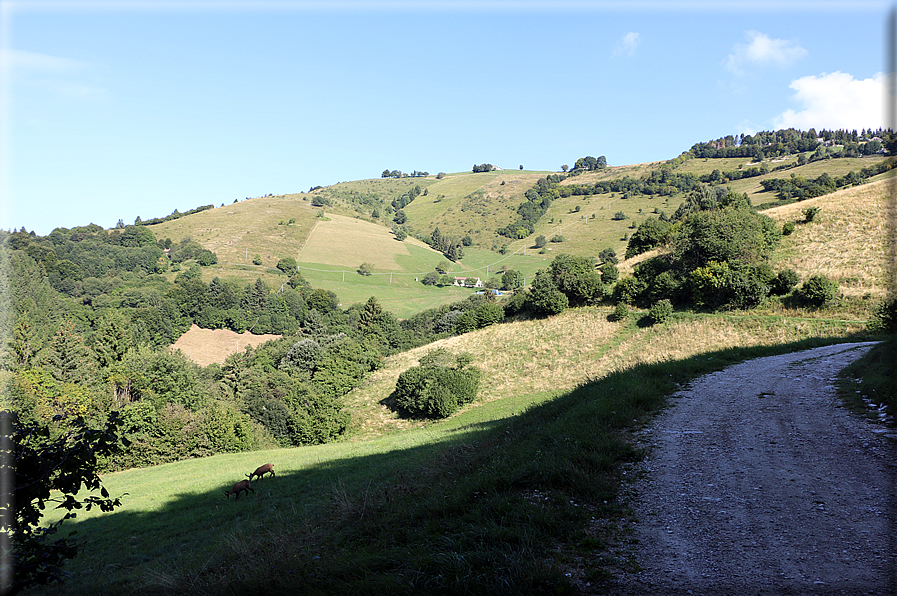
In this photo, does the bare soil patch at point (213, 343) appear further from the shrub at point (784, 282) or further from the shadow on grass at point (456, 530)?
the shadow on grass at point (456, 530)

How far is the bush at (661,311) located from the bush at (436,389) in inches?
577

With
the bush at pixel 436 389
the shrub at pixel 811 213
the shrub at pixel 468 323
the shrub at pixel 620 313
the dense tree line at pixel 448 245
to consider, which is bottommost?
the bush at pixel 436 389

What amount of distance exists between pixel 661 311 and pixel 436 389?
18.8 meters

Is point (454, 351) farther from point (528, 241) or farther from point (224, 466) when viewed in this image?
point (528, 241)

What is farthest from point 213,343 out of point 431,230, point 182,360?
point 431,230

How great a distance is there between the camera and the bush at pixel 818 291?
3006 cm

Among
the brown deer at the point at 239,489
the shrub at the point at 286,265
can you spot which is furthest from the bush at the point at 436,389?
the shrub at the point at 286,265

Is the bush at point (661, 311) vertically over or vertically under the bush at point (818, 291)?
under

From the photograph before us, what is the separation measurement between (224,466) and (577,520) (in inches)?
898

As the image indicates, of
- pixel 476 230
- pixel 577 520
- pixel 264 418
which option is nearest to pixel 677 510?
pixel 577 520

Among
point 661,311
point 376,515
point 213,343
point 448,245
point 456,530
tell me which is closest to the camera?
point 456,530

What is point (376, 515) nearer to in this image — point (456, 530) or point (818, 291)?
point (456, 530)

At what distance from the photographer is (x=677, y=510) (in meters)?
5.53

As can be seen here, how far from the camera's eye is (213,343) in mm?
87625
